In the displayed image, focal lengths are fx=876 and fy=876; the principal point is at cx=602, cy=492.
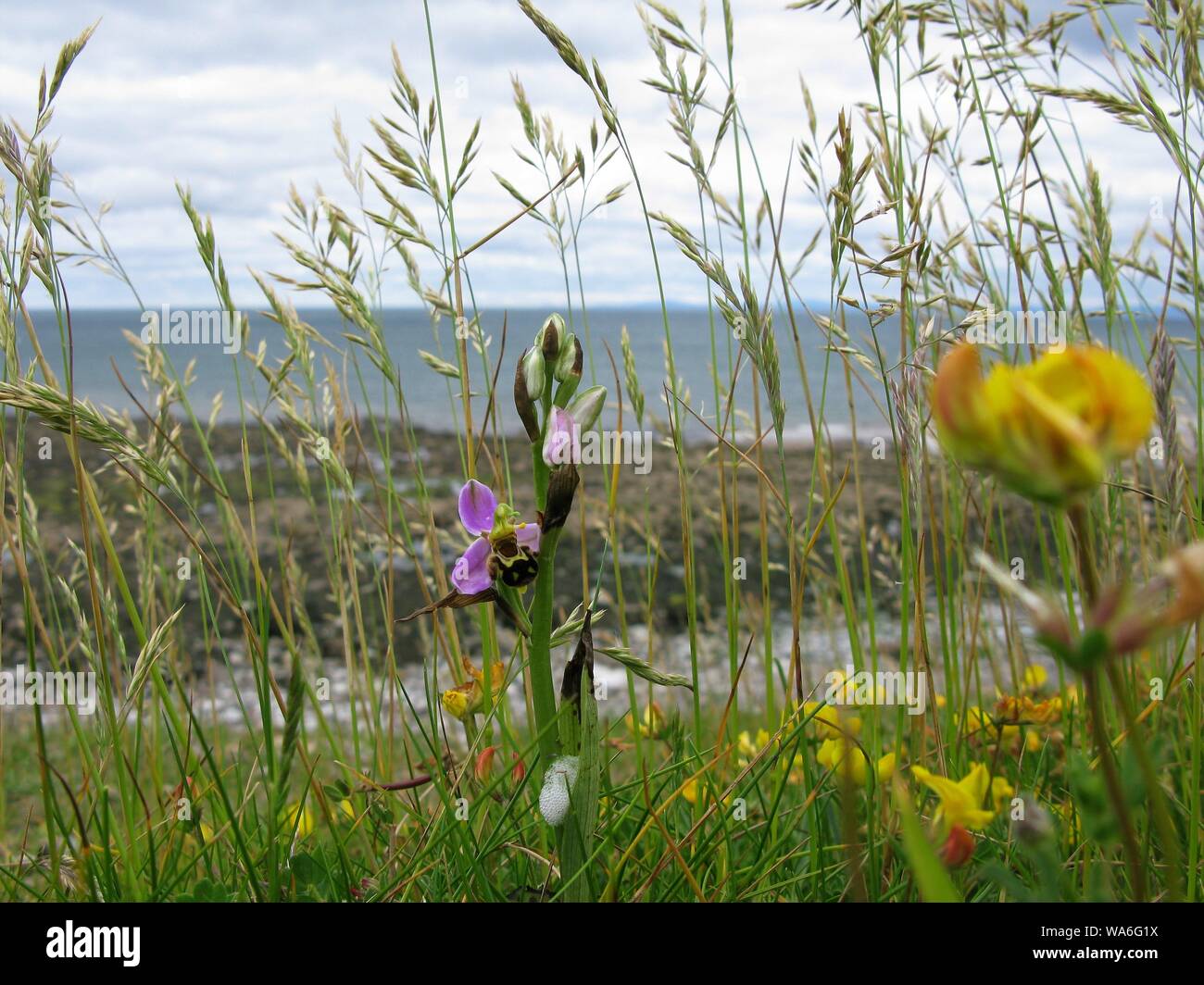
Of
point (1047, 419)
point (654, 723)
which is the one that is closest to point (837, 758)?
point (654, 723)

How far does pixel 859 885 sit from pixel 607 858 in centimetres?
73

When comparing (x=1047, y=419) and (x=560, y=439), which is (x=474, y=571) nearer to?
(x=560, y=439)

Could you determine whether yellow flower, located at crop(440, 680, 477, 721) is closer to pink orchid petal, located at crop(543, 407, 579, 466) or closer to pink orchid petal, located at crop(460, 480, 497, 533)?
pink orchid petal, located at crop(460, 480, 497, 533)

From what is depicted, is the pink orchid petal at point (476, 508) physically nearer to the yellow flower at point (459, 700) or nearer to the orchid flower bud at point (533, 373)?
the orchid flower bud at point (533, 373)

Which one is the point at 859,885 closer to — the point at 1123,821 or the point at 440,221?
the point at 1123,821

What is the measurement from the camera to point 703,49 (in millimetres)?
1467

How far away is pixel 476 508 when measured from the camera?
0.90 meters

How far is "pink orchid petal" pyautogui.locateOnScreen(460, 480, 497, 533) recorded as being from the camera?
894 mm

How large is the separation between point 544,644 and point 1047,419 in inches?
22.2

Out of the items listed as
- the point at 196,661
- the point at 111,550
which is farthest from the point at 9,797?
the point at 111,550

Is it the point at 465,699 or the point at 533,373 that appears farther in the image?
the point at 465,699

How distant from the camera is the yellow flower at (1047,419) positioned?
424mm

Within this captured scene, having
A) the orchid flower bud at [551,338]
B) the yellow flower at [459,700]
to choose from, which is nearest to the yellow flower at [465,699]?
the yellow flower at [459,700]

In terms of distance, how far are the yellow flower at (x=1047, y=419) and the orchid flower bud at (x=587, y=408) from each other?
1.39 ft
